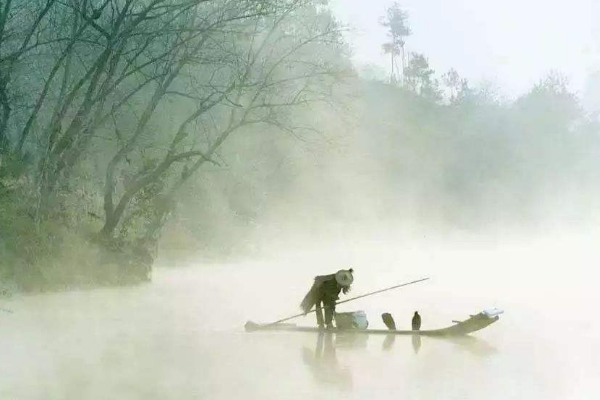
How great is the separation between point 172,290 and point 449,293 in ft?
22.6

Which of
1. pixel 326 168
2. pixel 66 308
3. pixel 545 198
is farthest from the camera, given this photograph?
pixel 545 198

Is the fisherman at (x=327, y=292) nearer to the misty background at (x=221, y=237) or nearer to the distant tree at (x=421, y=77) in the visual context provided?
the misty background at (x=221, y=237)

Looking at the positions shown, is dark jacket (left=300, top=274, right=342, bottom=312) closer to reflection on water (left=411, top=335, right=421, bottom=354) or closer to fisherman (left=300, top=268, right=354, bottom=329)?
fisherman (left=300, top=268, right=354, bottom=329)

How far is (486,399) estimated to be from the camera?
31.3 ft

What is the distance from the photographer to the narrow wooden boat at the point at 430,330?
549 inches

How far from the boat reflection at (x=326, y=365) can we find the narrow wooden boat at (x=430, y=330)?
0.53 m

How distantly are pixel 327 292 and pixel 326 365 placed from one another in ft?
9.90

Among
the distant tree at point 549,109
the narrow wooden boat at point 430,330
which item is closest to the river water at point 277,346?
the narrow wooden boat at point 430,330

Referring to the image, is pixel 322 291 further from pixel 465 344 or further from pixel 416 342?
pixel 465 344

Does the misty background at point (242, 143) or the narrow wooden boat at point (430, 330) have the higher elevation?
the misty background at point (242, 143)

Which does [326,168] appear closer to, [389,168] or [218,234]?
[389,168]

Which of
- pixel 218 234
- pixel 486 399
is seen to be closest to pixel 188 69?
pixel 218 234

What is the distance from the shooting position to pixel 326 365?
1189cm

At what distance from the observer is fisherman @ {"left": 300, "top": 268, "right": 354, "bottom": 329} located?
1451 cm
